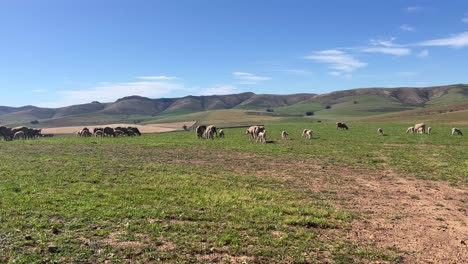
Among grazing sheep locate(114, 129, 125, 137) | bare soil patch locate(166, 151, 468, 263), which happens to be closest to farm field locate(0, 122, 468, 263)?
bare soil patch locate(166, 151, 468, 263)

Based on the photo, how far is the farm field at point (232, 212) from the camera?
923cm

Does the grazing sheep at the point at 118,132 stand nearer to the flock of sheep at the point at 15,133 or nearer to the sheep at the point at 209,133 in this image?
the flock of sheep at the point at 15,133

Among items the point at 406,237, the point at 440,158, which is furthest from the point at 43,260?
the point at 440,158

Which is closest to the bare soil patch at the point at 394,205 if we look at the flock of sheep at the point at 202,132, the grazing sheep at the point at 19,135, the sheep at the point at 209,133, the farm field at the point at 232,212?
the farm field at the point at 232,212

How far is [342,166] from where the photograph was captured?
934 inches

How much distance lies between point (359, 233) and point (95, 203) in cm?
908

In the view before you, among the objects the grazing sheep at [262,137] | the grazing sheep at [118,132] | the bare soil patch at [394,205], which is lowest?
the bare soil patch at [394,205]

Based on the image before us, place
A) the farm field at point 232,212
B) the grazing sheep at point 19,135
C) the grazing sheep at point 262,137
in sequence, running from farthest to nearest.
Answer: the grazing sheep at point 19,135, the grazing sheep at point 262,137, the farm field at point 232,212

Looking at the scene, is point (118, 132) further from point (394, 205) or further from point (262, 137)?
point (394, 205)

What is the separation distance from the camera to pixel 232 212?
12602mm

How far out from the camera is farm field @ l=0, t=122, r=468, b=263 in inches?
364

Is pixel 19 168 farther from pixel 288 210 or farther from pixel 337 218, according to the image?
pixel 337 218

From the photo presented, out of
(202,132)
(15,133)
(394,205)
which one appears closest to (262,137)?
(202,132)

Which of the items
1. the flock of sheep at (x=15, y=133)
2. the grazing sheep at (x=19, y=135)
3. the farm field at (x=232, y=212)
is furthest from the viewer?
the grazing sheep at (x=19, y=135)
